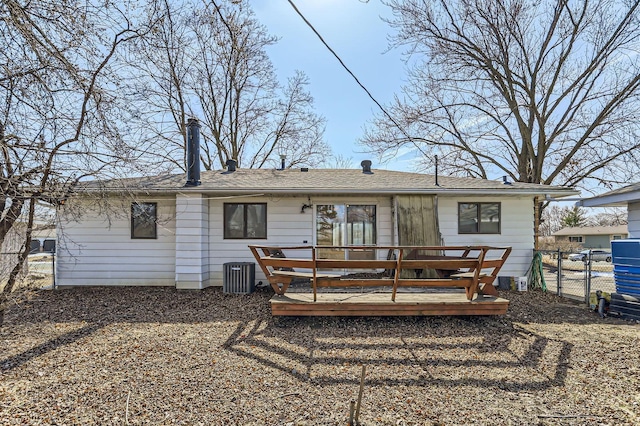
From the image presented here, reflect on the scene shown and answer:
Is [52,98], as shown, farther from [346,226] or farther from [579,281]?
[579,281]

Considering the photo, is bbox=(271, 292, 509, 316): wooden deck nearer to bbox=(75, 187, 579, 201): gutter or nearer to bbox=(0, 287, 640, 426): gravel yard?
bbox=(0, 287, 640, 426): gravel yard

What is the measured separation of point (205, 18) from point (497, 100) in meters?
17.5

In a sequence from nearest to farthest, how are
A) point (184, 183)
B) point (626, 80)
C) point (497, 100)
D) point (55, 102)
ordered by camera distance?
point (55, 102) < point (184, 183) < point (626, 80) < point (497, 100)

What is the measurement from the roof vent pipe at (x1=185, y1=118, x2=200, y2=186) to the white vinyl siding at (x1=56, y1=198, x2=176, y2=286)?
2.91ft

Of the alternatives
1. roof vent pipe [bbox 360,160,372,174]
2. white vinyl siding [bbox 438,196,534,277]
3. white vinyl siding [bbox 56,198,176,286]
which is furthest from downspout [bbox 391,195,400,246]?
white vinyl siding [bbox 56,198,176,286]

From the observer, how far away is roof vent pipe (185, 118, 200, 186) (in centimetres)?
846

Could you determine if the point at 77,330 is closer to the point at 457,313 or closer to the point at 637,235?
the point at 457,313

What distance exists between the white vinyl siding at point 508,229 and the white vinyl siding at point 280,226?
1553 millimetres

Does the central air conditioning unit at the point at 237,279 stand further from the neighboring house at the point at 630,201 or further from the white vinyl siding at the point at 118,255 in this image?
the neighboring house at the point at 630,201

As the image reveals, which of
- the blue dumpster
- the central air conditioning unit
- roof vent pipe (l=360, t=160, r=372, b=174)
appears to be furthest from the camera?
roof vent pipe (l=360, t=160, r=372, b=174)

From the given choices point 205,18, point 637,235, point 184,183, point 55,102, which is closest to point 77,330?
point 55,102

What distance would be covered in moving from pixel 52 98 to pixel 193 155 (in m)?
5.03

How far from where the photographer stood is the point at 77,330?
5.28 meters

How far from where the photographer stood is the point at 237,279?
7953 mm
